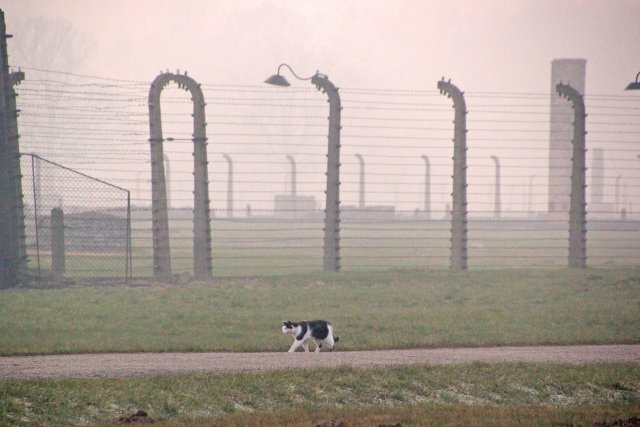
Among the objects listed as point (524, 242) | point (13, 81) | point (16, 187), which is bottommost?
point (524, 242)

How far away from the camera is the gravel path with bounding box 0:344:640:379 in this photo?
1142 cm

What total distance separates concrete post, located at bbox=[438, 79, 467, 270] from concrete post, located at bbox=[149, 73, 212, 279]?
603 centimetres

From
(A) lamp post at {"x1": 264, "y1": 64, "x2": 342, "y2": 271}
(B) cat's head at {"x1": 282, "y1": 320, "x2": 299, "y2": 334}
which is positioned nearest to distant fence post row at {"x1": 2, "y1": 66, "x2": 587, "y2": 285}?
(A) lamp post at {"x1": 264, "y1": 64, "x2": 342, "y2": 271}

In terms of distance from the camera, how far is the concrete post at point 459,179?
24016 mm

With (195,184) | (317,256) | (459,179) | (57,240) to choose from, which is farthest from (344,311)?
(317,256)

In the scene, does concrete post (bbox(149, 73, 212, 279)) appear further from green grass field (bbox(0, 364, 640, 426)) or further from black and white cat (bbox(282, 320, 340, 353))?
green grass field (bbox(0, 364, 640, 426))

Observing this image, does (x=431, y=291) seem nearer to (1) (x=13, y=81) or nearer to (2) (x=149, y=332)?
(2) (x=149, y=332)

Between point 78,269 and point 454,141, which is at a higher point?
point 454,141

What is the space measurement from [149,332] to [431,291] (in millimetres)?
7520

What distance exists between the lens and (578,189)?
24766 millimetres

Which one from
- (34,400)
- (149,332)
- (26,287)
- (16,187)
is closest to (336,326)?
(149,332)

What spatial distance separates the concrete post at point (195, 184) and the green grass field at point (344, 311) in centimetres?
127

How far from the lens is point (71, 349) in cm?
1300

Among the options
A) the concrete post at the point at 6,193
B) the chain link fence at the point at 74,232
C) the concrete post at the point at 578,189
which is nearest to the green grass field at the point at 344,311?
the concrete post at the point at 6,193
